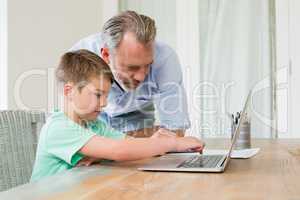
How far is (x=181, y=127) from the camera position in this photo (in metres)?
1.93

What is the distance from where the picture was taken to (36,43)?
274 cm

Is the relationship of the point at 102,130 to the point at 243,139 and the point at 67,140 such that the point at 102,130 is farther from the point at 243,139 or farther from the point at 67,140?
the point at 243,139

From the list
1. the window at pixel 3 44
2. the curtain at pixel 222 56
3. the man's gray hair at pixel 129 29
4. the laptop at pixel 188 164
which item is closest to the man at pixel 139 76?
the man's gray hair at pixel 129 29

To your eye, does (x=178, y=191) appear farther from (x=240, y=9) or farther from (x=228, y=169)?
(x=240, y=9)

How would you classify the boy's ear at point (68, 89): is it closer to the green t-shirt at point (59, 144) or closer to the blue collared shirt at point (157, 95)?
the green t-shirt at point (59, 144)

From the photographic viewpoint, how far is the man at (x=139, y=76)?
1622 mm

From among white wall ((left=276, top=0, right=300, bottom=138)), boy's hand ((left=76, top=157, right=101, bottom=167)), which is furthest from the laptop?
white wall ((left=276, top=0, right=300, bottom=138))

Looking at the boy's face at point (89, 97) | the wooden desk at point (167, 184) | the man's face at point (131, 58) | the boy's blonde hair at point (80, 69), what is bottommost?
the wooden desk at point (167, 184)

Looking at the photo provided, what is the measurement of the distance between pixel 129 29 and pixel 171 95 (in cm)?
42

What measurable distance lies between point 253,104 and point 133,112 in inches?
54.5

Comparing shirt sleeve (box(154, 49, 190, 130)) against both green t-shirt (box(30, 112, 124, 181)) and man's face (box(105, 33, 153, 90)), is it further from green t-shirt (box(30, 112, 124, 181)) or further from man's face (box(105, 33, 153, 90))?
green t-shirt (box(30, 112, 124, 181))

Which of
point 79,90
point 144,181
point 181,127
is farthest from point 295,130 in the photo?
point 144,181

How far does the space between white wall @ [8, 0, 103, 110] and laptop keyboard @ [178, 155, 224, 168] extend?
5.01 feet

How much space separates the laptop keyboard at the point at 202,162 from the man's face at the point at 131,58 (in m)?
0.44
